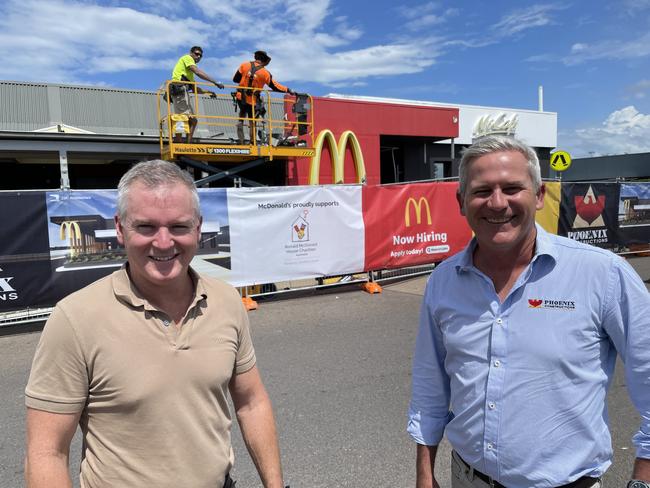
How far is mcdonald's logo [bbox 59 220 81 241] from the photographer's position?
6988mm

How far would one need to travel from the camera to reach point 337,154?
1482 centimetres

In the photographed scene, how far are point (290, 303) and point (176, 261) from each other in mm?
7023

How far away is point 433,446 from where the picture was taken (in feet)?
6.32

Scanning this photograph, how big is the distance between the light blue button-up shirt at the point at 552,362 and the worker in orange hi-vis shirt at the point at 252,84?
10755 millimetres

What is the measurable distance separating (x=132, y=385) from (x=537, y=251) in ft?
4.84

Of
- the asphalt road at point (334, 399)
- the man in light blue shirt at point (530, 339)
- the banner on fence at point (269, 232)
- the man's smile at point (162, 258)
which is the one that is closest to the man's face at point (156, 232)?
the man's smile at point (162, 258)

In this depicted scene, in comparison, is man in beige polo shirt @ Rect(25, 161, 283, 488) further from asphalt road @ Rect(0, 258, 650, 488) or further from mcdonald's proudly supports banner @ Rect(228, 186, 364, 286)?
mcdonald's proudly supports banner @ Rect(228, 186, 364, 286)

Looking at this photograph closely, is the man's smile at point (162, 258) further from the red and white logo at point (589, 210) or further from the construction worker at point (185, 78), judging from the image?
the red and white logo at point (589, 210)

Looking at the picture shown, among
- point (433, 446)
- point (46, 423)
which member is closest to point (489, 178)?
point (433, 446)

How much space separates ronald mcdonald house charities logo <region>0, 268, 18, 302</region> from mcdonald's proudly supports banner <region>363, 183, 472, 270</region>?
19.6ft

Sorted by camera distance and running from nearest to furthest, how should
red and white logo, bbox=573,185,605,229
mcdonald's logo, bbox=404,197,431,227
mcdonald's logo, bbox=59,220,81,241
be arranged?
mcdonald's logo, bbox=59,220,81,241, mcdonald's logo, bbox=404,197,431,227, red and white logo, bbox=573,185,605,229

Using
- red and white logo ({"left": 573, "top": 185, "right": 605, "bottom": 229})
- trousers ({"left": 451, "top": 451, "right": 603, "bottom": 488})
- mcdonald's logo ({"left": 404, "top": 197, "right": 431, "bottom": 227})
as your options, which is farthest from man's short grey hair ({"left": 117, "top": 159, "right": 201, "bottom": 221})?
red and white logo ({"left": 573, "top": 185, "right": 605, "bottom": 229})

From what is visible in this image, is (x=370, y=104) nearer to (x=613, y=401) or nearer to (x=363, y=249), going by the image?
(x=363, y=249)

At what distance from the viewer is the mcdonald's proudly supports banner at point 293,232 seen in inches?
320
